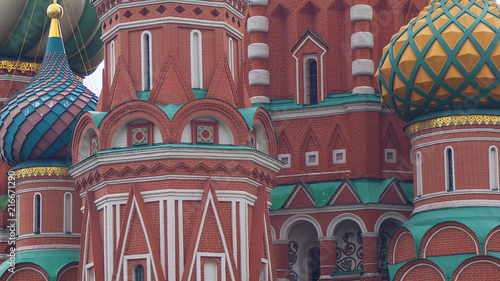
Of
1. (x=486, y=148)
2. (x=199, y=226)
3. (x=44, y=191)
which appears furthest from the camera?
(x=44, y=191)

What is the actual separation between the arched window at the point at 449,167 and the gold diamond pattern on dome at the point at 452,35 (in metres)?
2.11

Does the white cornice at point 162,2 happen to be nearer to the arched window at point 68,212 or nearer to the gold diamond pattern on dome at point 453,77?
the gold diamond pattern on dome at point 453,77

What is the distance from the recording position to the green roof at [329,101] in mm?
34500

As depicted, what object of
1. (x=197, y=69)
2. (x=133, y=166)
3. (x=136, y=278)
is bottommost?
(x=136, y=278)

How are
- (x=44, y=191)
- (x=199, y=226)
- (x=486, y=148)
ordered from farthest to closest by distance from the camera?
(x=44, y=191) → (x=486, y=148) → (x=199, y=226)

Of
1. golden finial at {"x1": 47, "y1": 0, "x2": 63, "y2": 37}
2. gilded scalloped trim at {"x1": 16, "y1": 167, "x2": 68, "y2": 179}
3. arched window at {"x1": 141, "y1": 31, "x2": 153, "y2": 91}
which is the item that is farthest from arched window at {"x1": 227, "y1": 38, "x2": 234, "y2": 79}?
golden finial at {"x1": 47, "y1": 0, "x2": 63, "y2": 37}

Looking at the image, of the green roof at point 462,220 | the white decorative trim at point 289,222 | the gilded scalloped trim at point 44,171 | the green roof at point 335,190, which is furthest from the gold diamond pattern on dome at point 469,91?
the gilded scalloped trim at point 44,171

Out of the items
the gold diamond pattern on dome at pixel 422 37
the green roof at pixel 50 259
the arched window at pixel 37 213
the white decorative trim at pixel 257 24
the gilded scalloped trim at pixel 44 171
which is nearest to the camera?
the gold diamond pattern on dome at pixel 422 37

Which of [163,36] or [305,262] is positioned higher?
[163,36]

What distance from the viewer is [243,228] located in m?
29.4

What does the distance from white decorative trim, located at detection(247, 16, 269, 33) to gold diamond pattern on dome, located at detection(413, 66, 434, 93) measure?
18.1 feet

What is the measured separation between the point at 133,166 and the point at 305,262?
673 centimetres

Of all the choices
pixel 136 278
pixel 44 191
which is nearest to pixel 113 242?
pixel 136 278

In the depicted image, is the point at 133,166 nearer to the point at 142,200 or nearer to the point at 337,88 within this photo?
the point at 142,200
